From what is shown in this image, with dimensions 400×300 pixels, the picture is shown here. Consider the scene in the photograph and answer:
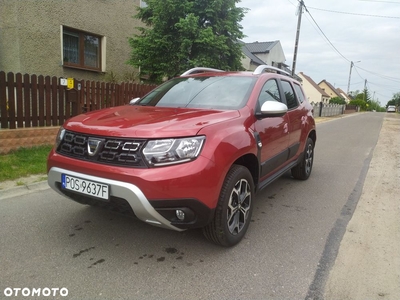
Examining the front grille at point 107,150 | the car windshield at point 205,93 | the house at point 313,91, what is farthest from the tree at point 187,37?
the house at point 313,91

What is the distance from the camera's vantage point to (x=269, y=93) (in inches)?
147

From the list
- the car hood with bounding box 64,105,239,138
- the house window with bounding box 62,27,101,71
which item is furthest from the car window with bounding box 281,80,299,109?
the house window with bounding box 62,27,101,71

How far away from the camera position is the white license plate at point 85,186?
2.33m

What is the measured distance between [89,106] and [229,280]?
5.98 meters

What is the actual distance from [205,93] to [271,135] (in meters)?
0.91

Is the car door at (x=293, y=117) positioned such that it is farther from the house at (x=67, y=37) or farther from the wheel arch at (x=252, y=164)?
the house at (x=67, y=37)

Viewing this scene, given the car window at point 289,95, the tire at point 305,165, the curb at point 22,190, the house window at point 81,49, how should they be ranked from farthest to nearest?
1. the house window at point 81,49
2. the tire at point 305,165
3. the car window at point 289,95
4. the curb at point 22,190

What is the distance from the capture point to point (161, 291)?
7.17ft

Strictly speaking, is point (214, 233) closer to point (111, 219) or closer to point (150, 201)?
point (150, 201)

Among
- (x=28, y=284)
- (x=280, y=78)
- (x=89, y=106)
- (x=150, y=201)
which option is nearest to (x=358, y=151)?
(x=280, y=78)

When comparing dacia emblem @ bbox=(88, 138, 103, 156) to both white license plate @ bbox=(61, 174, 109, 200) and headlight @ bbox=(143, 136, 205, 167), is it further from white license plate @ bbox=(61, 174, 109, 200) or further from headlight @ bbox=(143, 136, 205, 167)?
headlight @ bbox=(143, 136, 205, 167)

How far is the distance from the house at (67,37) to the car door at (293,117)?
28.3 ft

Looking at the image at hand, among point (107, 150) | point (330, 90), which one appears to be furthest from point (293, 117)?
point (330, 90)

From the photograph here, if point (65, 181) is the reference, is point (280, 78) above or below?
above
